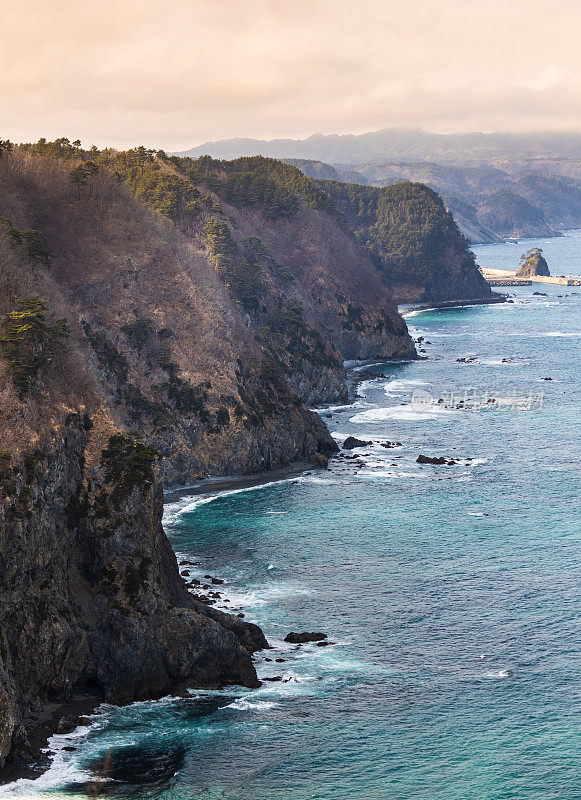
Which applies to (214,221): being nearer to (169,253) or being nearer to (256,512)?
(169,253)

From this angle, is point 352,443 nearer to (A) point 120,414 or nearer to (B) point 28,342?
(A) point 120,414

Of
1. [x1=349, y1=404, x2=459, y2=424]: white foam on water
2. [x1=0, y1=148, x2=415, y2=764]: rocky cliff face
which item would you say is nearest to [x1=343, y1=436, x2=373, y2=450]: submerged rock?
[x1=0, y1=148, x2=415, y2=764]: rocky cliff face

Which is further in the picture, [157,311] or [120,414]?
[157,311]

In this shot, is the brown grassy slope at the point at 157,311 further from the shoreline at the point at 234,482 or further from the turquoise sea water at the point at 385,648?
the turquoise sea water at the point at 385,648

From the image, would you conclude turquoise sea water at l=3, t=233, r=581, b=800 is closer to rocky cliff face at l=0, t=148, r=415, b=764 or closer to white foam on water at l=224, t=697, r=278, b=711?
white foam on water at l=224, t=697, r=278, b=711

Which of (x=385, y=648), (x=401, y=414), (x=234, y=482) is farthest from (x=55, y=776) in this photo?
(x=401, y=414)

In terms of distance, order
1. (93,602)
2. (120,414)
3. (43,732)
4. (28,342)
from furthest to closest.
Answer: (120,414)
(28,342)
(93,602)
(43,732)

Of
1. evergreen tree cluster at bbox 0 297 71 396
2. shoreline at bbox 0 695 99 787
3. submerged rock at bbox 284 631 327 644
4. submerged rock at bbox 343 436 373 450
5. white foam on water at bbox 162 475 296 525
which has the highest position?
evergreen tree cluster at bbox 0 297 71 396
